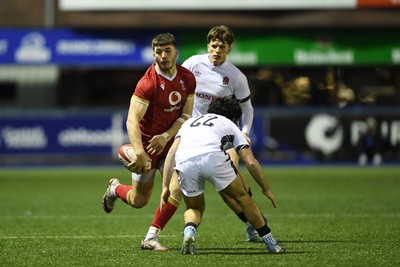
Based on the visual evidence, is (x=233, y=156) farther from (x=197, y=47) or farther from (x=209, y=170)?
(x=197, y=47)

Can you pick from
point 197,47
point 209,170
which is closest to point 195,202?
point 209,170

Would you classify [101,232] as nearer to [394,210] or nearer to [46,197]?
[394,210]

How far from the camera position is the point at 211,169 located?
31.1ft

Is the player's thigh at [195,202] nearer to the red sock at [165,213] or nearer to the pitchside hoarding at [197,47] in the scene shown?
the red sock at [165,213]

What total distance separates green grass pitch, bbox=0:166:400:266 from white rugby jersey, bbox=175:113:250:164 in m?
0.95

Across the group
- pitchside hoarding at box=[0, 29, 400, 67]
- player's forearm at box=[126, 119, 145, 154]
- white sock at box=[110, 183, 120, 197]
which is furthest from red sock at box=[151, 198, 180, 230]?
pitchside hoarding at box=[0, 29, 400, 67]

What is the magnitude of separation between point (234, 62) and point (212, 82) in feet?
54.7

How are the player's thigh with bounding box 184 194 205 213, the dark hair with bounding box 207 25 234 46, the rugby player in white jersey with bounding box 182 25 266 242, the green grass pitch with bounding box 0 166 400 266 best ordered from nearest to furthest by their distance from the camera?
the green grass pitch with bounding box 0 166 400 266 → the player's thigh with bounding box 184 194 205 213 → the dark hair with bounding box 207 25 234 46 → the rugby player in white jersey with bounding box 182 25 266 242

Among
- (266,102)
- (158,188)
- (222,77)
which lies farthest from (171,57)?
(266,102)

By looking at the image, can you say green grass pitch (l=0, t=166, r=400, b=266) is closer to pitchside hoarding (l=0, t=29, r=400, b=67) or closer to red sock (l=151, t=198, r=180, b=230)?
red sock (l=151, t=198, r=180, b=230)

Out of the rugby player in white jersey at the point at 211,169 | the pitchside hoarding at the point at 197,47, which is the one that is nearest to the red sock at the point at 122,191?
the rugby player in white jersey at the point at 211,169

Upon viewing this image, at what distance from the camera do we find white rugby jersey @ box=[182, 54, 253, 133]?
1162 centimetres

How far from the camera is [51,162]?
87.9ft

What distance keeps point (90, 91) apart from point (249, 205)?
21.0 meters
